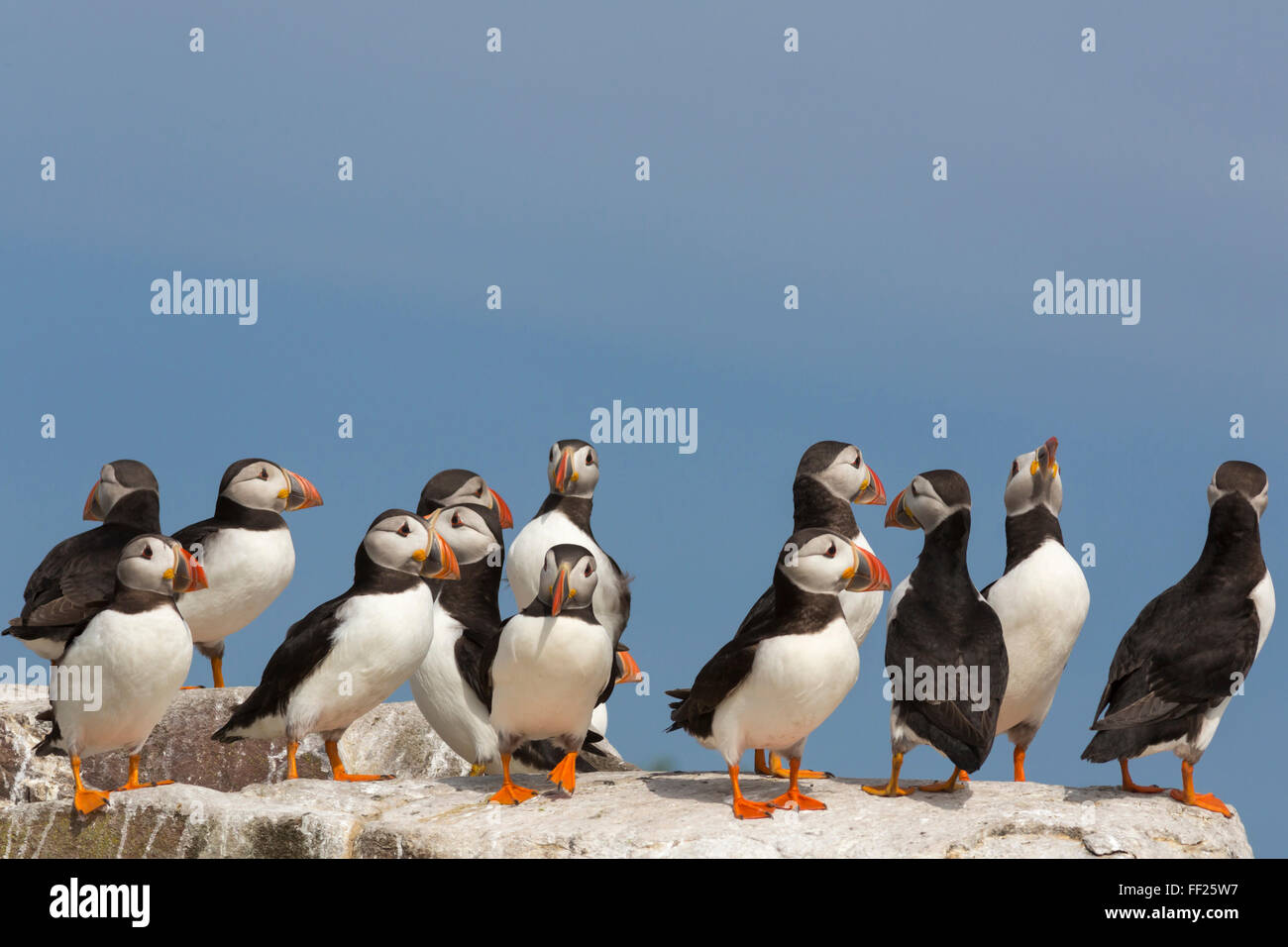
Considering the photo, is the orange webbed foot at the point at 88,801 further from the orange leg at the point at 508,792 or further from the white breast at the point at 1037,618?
the white breast at the point at 1037,618

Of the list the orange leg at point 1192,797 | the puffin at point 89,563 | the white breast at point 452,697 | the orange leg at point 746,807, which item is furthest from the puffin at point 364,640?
the orange leg at point 1192,797

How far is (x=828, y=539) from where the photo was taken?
10383 mm

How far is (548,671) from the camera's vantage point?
10633 millimetres

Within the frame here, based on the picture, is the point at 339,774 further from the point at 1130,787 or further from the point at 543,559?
the point at 1130,787

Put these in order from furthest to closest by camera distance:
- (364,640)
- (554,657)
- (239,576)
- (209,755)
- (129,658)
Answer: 1. (209,755)
2. (239,576)
3. (364,640)
4. (129,658)
5. (554,657)

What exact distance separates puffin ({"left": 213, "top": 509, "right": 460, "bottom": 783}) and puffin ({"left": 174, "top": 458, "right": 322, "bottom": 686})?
236 cm

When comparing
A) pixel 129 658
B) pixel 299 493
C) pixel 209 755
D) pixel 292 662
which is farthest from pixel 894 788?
pixel 209 755

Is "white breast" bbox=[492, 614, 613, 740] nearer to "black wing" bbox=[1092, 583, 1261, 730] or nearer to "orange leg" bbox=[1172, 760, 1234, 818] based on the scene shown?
"black wing" bbox=[1092, 583, 1261, 730]

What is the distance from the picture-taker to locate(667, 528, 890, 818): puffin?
10211mm

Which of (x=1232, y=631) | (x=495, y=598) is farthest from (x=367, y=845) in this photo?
(x=1232, y=631)

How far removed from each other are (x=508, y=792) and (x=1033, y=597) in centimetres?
409

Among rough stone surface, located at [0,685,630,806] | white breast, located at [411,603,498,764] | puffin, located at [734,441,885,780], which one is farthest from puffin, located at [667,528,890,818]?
rough stone surface, located at [0,685,630,806]
